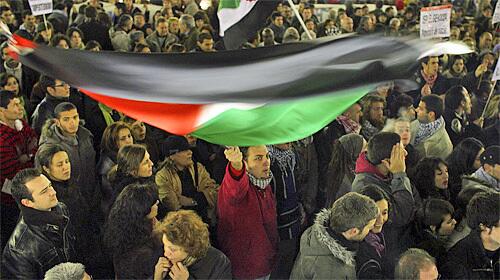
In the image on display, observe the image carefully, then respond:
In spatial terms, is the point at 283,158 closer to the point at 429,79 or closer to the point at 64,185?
the point at 64,185

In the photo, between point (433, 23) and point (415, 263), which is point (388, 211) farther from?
point (433, 23)

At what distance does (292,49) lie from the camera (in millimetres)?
3402

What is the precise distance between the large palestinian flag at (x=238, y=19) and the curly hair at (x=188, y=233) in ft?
9.38

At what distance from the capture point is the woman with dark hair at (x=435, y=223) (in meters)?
4.03

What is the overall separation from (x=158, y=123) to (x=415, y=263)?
63.0 inches

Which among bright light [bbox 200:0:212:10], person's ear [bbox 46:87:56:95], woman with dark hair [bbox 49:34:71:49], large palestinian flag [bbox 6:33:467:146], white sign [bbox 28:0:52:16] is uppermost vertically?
large palestinian flag [bbox 6:33:467:146]

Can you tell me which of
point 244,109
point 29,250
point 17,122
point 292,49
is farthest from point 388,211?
point 17,122

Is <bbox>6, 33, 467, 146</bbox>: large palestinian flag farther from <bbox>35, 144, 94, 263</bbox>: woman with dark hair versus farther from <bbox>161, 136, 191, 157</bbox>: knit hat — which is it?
<bbox>161, 136, 191, 157</bbox>: knit hat

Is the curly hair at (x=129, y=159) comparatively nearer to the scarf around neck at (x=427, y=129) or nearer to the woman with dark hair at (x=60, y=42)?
the scarf around neck at (x=427, y=129)

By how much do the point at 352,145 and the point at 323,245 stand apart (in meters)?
1.21

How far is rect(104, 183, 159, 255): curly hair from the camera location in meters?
3.80

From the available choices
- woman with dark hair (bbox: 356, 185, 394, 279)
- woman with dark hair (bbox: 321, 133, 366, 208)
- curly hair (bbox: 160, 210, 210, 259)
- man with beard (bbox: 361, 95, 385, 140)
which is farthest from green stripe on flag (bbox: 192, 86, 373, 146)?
man with beard (bbox: 361, 95, 385, 140)

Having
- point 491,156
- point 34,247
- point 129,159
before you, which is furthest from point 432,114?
point 34,247

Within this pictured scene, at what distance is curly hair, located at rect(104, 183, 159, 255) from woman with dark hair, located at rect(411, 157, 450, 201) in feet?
5.89
